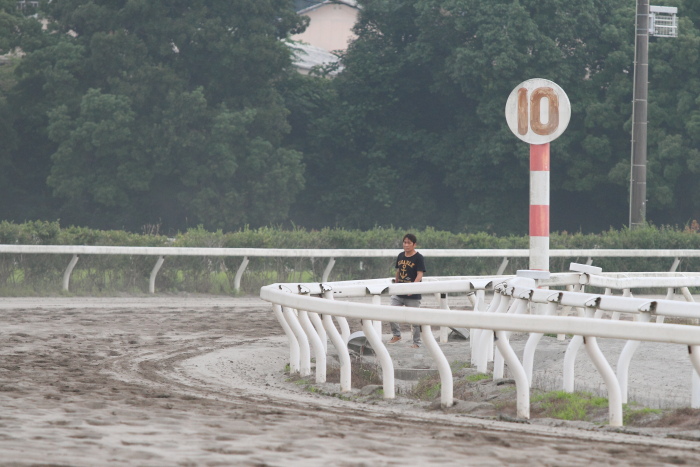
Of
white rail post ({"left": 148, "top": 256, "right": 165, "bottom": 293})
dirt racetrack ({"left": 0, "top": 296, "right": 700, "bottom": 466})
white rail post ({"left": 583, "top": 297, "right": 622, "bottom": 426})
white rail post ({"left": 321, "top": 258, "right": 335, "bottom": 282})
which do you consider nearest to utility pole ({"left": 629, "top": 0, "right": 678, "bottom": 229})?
white rail post ({"left": 321, "top": 258, "right": 335, "bottom": 282})

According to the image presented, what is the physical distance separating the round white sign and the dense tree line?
33.5 m

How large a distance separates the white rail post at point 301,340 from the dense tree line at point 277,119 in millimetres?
35659

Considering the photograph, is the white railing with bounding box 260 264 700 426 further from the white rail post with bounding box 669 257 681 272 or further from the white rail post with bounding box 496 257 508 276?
→ the white rail post with bounding box 669 257 681 272

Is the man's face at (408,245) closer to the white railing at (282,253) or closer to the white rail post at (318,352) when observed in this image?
the white rail post at (318,352)

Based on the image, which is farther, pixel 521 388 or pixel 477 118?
pixel 477 118

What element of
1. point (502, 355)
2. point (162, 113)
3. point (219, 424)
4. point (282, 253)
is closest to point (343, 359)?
point (502, 355)

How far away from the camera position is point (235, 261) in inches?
850

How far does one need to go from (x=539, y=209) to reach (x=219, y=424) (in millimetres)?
6483

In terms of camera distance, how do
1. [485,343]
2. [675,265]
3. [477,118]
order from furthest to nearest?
[477,118], [675,265], [485,343]

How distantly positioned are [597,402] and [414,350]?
453 centimetres

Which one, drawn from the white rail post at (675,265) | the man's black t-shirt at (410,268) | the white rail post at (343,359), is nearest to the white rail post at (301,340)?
the white rail post at (343,359)

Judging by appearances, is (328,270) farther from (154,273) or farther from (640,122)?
(640,122)

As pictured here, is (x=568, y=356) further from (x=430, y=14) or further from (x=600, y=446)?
(x=430, y=14)

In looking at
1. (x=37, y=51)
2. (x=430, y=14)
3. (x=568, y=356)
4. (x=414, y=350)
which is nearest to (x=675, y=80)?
(x=430, y=14)
